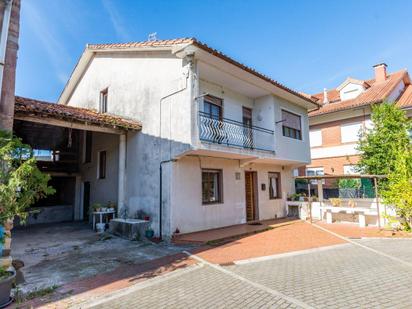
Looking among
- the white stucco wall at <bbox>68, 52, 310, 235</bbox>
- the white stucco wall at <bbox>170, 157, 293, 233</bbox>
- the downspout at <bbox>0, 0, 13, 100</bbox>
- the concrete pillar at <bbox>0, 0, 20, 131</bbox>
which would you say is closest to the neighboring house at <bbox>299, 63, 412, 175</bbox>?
the white stucco wall at <bbox>68, 52, 310, 235</bbox>

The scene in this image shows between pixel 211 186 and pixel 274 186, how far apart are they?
5.33m

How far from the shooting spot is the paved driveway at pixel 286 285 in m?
4.45

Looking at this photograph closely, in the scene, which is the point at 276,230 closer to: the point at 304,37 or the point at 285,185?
the point at 285,185

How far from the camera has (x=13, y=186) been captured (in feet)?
15.7

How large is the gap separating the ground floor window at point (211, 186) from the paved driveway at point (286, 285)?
4.56 m

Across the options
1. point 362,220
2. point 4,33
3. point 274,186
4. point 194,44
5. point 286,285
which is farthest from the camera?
point 274,186

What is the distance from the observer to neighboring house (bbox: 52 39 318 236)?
979cm

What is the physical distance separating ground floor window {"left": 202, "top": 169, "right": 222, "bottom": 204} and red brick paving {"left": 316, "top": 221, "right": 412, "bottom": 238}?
522 centimetres

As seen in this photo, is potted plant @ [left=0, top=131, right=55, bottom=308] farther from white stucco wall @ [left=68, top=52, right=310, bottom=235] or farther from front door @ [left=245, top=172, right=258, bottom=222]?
front door @ [left=245, top=172, right=258, bottom=222]

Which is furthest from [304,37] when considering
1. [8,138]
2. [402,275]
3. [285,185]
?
[8,138]

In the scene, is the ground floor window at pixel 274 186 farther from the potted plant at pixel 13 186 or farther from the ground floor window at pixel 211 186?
the potted plant at pixel 13 186

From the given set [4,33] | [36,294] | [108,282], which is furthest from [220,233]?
[4,33]

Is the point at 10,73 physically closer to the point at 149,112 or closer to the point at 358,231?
the point at 149,112

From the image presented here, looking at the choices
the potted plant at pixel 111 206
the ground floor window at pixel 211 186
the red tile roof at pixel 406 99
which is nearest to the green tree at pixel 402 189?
the ground floor window at pixel 211 186
